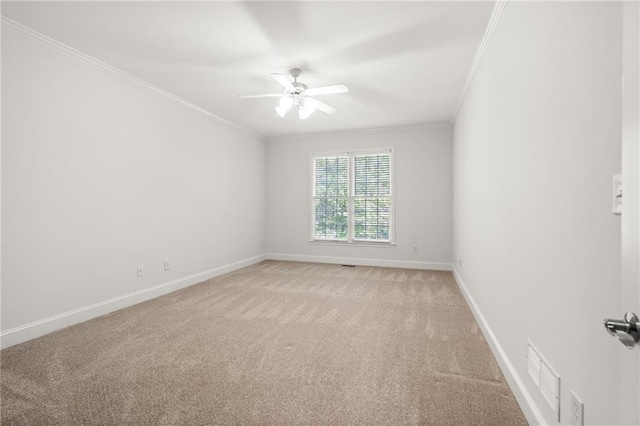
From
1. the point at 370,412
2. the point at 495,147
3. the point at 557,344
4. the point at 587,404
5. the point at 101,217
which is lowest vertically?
the point at 370,412

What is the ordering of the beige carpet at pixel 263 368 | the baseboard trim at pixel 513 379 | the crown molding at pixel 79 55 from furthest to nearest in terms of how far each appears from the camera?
1. the crown molding at pixel 79 55
2. the beige carpet at pixel 263 368
3. the baseboard trim at pixel 513 379

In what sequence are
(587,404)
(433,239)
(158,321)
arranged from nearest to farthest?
(587,404) → (158,321) → (433,239)

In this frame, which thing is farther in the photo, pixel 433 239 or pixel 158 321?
pixel 433 239

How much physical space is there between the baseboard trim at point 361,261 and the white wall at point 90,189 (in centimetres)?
175

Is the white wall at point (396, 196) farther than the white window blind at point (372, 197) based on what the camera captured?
No

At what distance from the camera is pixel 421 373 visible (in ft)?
6.58

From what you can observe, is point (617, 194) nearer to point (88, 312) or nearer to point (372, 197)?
point (88, 312)

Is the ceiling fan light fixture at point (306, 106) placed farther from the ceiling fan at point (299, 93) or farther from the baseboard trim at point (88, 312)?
the baseboard trim at point (88, 312)

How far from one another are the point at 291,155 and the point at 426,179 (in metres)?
2.60

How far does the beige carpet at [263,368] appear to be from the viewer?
1.62 m

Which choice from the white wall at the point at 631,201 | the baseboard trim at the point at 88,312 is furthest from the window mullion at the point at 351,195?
the white wall at the point at 631,201

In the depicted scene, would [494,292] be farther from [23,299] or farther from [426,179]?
[23,299]

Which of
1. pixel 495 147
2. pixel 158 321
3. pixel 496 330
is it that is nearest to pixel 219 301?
→ pixel 158 321

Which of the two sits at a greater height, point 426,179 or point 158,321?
point 426,179
